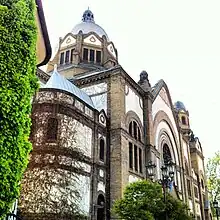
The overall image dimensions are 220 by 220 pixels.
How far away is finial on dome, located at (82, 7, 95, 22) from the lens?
158ft

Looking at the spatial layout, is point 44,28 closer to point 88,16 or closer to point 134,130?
point 134,130

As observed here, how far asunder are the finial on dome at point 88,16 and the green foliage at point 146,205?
34.9 meters

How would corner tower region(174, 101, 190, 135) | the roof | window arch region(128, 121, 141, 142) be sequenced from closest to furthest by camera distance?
the roof
window arch region(128, 121, 141, 142)
corner tower region(174, 101, 190, 135)

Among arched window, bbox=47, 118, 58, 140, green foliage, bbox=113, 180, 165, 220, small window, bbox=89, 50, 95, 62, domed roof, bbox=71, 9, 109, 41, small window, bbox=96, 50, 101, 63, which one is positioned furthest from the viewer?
domed roof, bbox=71, 9, 109, 41

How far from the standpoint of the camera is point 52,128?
68.0 feet

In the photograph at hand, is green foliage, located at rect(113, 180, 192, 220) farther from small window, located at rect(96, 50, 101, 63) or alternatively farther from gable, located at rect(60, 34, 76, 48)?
gable, located at rect(60, 34, 76, 48)

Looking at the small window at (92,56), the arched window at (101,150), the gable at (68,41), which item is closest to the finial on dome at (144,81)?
the small window at (92,56)

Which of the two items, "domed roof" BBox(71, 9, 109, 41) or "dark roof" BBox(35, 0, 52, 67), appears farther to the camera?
"domed roof" BBox(71, 9, 109, 41)

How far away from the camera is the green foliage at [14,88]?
6758mm

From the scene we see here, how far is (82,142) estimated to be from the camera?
21.9 meters

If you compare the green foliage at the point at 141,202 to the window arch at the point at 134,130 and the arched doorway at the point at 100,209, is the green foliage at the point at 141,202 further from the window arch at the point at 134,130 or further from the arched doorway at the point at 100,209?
the window arch at the point at 134,130

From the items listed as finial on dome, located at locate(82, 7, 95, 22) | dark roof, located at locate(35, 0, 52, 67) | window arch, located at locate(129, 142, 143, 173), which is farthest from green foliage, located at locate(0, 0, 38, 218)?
finial on dome, located at locate(82, 7, 95, 22)

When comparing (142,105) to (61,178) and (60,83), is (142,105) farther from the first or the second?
(61,178)

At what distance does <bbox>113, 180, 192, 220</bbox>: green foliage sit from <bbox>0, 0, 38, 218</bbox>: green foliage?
1171 cm
